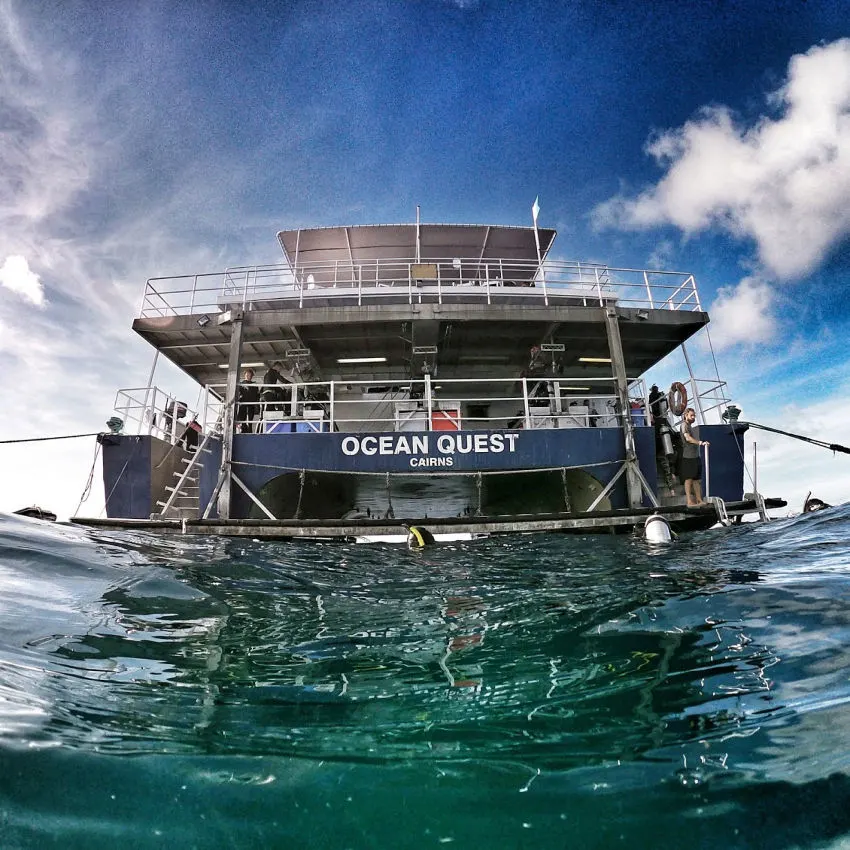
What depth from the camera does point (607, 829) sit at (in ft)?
4.72

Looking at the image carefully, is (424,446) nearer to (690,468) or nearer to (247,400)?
(247,400)

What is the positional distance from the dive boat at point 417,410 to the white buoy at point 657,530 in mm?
745

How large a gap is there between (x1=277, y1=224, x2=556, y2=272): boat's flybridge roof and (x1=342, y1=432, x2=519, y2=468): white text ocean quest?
6857mm

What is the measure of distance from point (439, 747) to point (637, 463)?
915 centimetres

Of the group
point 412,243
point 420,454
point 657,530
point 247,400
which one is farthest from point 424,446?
point 412,243

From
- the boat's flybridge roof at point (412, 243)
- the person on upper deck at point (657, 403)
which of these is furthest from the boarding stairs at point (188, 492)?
the person on upper deck at point (657, 403)

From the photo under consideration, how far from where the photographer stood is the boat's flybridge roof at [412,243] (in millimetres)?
15156

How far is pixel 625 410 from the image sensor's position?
10.3 meters

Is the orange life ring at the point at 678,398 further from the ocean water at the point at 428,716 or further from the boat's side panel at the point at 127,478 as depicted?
the boat's side panel at the point at 127,478

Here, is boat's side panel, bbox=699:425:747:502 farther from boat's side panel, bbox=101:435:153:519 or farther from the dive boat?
boat's side panel, bbox=101:435:153:519

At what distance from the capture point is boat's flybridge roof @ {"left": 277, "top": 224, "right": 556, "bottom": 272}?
1516 centimetres

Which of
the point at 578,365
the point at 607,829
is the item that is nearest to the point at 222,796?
the point at 607,829

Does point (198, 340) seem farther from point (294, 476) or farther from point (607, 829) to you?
point (607, 829)

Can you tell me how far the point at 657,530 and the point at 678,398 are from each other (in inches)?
187
